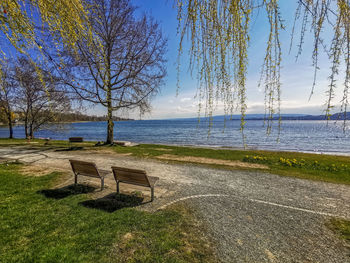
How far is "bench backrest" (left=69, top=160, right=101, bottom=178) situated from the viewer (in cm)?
556

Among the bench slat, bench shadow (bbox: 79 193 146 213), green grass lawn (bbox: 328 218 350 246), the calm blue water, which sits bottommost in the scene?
the calm blue water

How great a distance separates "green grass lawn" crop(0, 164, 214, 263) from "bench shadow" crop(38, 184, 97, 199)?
16cm

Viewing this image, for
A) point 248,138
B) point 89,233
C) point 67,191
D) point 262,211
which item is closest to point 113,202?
A: point 89,233

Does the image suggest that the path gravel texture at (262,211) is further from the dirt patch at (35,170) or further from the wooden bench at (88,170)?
the dirt patch at (35,170)

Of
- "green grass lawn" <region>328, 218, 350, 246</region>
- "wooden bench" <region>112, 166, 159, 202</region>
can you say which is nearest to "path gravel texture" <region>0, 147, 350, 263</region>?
"green grass lawn" <region>328, 218, 350, 246</region>

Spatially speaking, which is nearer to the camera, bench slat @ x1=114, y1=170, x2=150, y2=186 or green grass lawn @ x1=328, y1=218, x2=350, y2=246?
green grass lawn @ x1=328, y1=218, x2=350, y2=246

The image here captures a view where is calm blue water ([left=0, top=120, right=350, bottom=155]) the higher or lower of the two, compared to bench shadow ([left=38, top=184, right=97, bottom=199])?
lower

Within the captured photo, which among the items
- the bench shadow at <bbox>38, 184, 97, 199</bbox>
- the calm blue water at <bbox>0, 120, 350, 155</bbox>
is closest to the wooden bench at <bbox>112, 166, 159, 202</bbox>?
the bench shadow at <bbox>38, 184, 97, 199</bbox>

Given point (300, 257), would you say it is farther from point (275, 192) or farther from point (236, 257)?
point (275, 192)

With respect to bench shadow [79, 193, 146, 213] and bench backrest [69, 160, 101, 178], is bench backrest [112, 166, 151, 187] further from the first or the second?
bench backrest [69, 160, 101, 178]

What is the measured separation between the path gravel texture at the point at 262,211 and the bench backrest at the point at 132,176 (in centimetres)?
65

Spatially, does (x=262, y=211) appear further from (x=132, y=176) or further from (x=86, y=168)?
(x=86, y=168)

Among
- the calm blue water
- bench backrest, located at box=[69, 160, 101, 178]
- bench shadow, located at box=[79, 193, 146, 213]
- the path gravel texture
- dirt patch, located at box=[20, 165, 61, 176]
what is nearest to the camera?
the path gravel texture

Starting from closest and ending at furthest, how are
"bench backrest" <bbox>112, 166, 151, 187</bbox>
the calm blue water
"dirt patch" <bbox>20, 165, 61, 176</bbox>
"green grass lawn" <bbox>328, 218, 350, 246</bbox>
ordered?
1. "green grass lawn" <bbox>328, 218, 350, 246</bbox>
2. "bench backrest" <bbox>112, 166, 151, 187</bbox>
3. "dirt patch" <bbox>20, 165, 61, 176</bbox>
4. the calm blue water
